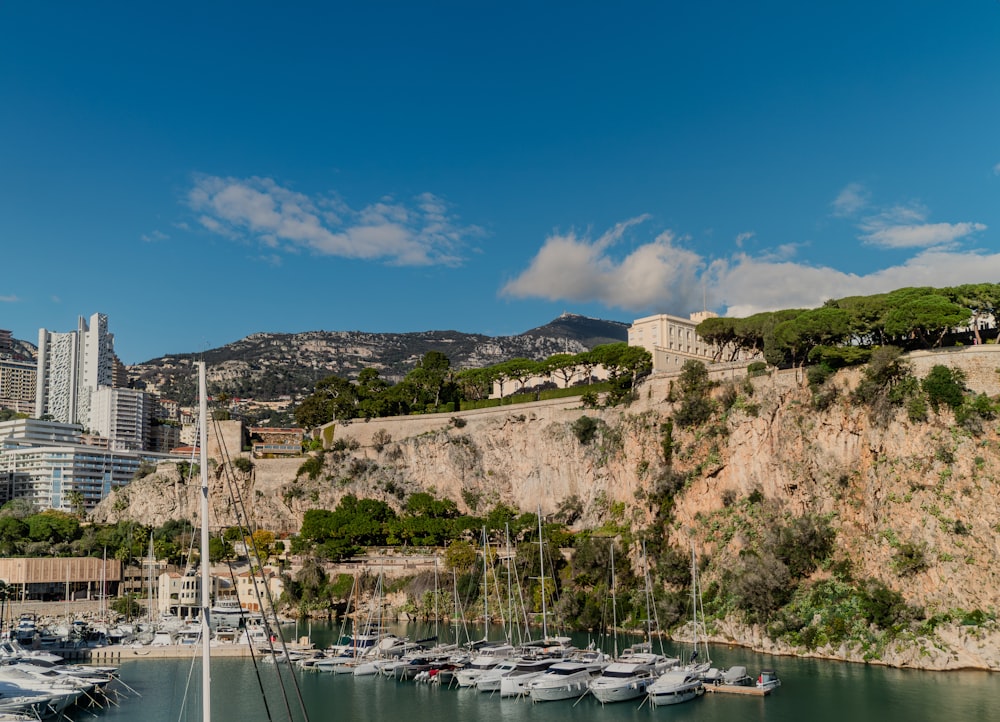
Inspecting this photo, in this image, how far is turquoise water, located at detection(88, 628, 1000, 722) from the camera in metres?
39.6

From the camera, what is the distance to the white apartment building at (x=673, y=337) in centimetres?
9035

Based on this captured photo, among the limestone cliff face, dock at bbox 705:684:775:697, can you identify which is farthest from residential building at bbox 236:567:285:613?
dock at bbox 705:684:775:697

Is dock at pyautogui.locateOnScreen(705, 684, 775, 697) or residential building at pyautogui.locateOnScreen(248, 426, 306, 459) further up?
residential building at pyautogui.locateOnScreen(248, 426, 306, 459)

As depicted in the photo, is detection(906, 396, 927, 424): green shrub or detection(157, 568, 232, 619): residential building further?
detection(157, 568, 232, 619): residential building

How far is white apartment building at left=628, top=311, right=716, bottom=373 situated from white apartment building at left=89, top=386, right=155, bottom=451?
12677 cm

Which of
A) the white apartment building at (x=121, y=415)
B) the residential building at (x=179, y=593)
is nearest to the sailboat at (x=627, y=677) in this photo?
the residential building at (x=179, y=593)

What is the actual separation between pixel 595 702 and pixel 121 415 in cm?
16630

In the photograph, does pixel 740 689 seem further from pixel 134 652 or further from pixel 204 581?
pixel 134 652

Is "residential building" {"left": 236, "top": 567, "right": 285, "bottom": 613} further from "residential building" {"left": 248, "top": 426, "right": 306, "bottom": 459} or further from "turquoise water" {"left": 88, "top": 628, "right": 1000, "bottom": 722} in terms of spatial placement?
"turquoise water" {"left": 88, "top": 628, "right": 1000, "bottom": 722}

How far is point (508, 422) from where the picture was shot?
84.6m

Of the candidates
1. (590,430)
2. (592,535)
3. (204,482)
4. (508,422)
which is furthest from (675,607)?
(204,482)

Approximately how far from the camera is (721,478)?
64750 millimetres

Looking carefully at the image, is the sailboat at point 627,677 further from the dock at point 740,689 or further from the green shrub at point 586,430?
the green shrub at point 586,430

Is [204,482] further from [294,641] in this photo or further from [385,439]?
[385,439]
